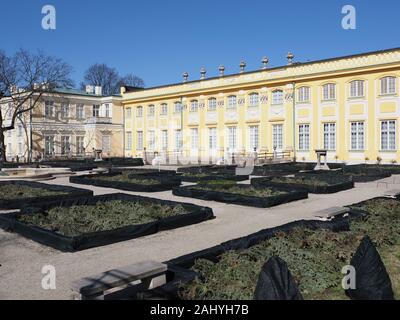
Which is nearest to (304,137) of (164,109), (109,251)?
(164,109)

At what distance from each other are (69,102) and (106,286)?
45.1 m

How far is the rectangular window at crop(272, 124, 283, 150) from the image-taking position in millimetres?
33562

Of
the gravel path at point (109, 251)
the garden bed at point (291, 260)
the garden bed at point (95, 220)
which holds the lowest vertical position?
the gravel path at point (109, 251)

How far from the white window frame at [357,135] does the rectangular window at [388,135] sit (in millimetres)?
1380

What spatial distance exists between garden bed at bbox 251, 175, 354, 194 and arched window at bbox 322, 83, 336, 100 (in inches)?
555

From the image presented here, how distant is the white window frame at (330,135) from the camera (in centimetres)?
3070

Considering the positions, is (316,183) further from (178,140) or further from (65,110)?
(65,110)

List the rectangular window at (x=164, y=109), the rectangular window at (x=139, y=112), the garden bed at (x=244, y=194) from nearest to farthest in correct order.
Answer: the garden bed at (x=244, y=194), the rectangular window at (x=164, y=109), the rectangular window at (x=139, y=112)

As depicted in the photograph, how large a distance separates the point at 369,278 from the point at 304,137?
93.7 feet

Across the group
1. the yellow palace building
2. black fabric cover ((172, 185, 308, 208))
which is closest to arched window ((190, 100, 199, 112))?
the yellow palace building

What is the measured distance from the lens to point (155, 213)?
10.1 meters

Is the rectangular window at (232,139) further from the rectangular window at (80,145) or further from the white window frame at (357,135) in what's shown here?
the rectangular window at (80,145)

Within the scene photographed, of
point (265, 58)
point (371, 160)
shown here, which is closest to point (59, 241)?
point (371, 160)

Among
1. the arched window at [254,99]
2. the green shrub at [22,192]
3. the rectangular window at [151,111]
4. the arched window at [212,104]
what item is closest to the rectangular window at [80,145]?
the rectangular window at [151,111]
